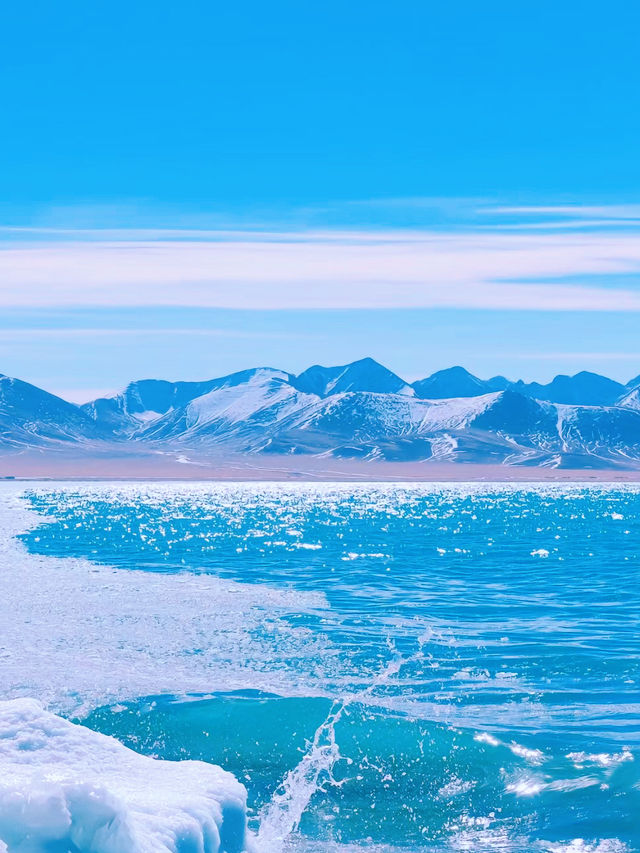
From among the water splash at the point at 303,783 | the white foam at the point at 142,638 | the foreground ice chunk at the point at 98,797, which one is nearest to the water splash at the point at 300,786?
the water splash at the point at 303,783

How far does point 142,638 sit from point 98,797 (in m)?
25.2

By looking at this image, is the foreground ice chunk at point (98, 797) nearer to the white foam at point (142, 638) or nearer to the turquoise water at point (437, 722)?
the turquoise water at point (437, 722)

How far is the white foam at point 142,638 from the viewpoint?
27641 millimetres

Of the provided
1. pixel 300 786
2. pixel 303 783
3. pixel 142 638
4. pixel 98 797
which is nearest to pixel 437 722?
pixel 303 783

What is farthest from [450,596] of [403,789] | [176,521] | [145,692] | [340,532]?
[176,521]

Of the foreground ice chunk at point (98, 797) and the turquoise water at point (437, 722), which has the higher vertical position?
the foreground ice chunk at point (98, 797)

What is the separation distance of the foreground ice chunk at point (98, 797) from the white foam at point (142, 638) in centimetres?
1116

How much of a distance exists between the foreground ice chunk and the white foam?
11.2 metres

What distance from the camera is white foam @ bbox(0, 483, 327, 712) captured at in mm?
27641

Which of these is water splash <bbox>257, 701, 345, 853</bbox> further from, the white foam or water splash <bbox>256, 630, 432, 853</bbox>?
the white foam

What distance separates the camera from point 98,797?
35.7ft

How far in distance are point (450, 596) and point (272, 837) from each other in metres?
34.4

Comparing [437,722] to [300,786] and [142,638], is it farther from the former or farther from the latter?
[142,638]

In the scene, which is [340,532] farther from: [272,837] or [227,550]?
[272,837]
